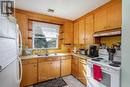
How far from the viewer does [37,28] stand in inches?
131

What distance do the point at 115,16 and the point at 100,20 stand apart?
0.47 meters

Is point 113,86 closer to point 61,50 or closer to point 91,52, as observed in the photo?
point 91,52

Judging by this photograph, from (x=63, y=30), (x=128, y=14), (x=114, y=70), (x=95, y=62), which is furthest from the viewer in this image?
(x=63, y=30)

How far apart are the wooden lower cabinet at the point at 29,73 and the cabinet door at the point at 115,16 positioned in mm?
2330

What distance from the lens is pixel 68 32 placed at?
3.78 m

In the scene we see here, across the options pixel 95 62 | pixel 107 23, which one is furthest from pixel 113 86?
pixel 107 23

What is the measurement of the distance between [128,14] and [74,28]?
2.76m

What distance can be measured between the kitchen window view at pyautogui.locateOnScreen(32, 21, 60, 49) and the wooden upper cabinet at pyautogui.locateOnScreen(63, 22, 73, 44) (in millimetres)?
347

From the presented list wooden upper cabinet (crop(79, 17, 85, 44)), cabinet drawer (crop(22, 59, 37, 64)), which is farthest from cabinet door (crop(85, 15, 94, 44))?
cabinet drawer (crop(22, 59, 37, 64))

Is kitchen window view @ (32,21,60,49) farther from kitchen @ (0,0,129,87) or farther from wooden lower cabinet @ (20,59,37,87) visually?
wooden lower cabinet @ (20,59,37,87)

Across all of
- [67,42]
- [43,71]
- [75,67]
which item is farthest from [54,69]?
[67,42]

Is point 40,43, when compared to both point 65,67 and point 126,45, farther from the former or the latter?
point 126,45

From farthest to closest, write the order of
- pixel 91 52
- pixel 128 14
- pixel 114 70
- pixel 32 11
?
1. pixel 32 11
2. pixel 91 52
3. pixel 114 70
4. pixel 128 14

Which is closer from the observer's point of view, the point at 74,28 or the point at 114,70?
the point at 114,70
